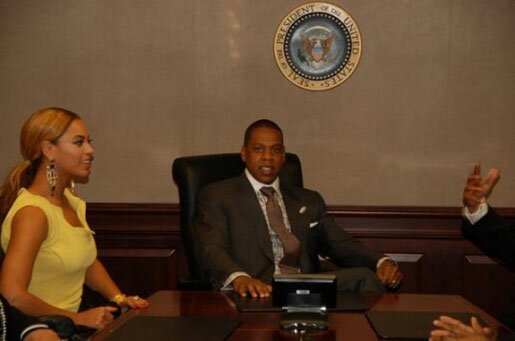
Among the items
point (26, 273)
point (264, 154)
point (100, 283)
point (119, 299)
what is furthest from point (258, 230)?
point (26, 273)

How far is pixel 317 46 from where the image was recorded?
15.5 ft

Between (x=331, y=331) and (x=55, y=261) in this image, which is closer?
(x=331, y=331)

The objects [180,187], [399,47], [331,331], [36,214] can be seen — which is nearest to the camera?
[331,331]

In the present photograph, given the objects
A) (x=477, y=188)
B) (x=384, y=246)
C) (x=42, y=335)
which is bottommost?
(x=384, y=246)

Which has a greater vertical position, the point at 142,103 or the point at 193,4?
the point at 193,4

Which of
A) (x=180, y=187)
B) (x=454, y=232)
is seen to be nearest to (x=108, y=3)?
(x=180, y=187)

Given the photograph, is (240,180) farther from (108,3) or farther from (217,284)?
(108,3)

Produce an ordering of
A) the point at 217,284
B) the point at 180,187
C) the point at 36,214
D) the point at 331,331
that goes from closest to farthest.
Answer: the point at 331,331 → the point at 36,214 → the point at 217,284 → the point at 180,187

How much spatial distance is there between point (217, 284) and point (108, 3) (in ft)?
7.80

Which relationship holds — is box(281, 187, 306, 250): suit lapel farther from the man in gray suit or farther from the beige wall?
the beige wall

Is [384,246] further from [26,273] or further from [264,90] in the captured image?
[26,273]

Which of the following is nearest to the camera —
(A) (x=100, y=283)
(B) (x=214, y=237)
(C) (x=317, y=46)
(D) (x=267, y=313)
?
(D) (x=267, y=313)

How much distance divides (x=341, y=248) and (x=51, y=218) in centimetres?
154

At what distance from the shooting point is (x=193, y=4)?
473cm
